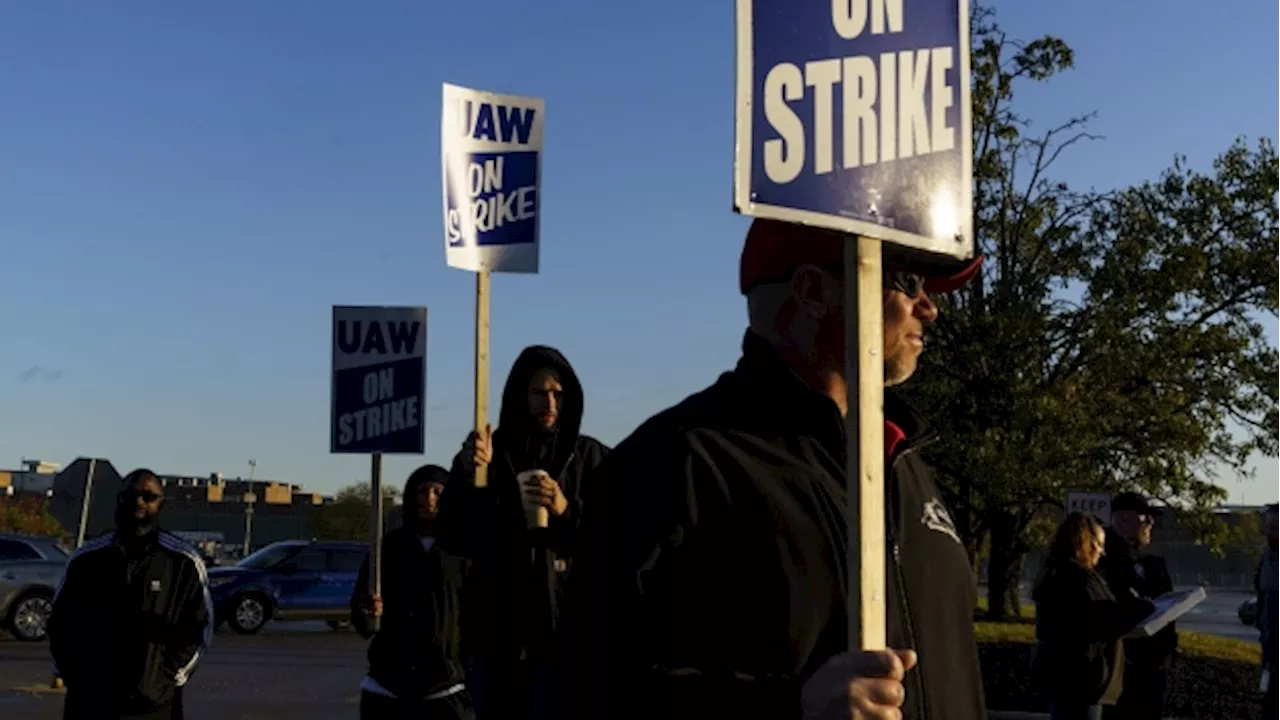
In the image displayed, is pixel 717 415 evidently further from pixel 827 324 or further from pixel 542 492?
pixel 542 492

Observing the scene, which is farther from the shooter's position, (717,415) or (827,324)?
(827,324)

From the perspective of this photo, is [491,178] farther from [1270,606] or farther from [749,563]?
[1270,606]

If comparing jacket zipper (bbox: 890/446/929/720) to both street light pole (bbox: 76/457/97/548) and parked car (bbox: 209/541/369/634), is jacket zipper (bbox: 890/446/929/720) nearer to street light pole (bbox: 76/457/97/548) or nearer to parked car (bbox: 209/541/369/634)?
street light pole (bbox: 76/457/97/548)

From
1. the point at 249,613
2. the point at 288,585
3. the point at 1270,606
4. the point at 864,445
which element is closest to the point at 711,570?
the point at 864,445

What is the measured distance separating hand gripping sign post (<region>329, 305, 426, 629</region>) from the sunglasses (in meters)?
1.66

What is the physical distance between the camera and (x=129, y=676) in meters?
6.11

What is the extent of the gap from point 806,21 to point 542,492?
3.07m

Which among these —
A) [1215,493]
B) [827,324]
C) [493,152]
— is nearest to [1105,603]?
[493,152]

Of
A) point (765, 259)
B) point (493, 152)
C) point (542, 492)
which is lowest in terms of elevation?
point (542, 492)

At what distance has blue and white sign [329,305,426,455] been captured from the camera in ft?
Result: 25.9

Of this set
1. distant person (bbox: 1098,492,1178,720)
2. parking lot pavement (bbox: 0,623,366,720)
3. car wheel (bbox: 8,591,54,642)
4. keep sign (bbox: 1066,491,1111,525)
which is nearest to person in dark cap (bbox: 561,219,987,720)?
distant person (bbox: 1098,492,1178,720)

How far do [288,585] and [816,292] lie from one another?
2433cm

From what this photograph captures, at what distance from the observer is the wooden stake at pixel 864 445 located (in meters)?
1.98

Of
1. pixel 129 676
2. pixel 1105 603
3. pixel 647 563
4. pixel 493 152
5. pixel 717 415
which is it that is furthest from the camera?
pixel 1105 603
